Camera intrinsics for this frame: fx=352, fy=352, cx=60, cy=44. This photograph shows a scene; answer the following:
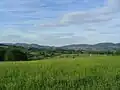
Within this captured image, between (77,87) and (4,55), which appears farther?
(4,55)

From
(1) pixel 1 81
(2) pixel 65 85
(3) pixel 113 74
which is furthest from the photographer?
(3) pixel 113 74

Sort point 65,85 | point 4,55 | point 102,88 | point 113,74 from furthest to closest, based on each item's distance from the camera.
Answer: point 4,55, point 113,74, point 65,85, point 102,88

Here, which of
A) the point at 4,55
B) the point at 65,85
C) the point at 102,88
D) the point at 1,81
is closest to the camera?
the point at 102,88

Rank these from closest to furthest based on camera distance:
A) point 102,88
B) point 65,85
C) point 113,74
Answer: point 102,88, point 65,85, point 113,74

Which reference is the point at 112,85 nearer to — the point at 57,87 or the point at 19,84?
the point at 57,87

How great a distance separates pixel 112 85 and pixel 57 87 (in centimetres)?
195

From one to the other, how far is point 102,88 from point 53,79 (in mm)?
2645

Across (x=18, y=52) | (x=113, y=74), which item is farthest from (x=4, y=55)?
(x=113, y=74)

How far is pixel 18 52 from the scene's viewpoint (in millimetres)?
57438

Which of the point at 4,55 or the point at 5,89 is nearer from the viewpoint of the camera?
the point at 5,89

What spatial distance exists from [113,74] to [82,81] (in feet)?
6.16

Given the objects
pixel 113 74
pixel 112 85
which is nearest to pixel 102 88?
pixel 112 85

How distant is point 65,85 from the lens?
12758 mm

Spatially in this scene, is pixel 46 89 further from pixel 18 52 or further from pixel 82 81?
pixel 18 52
